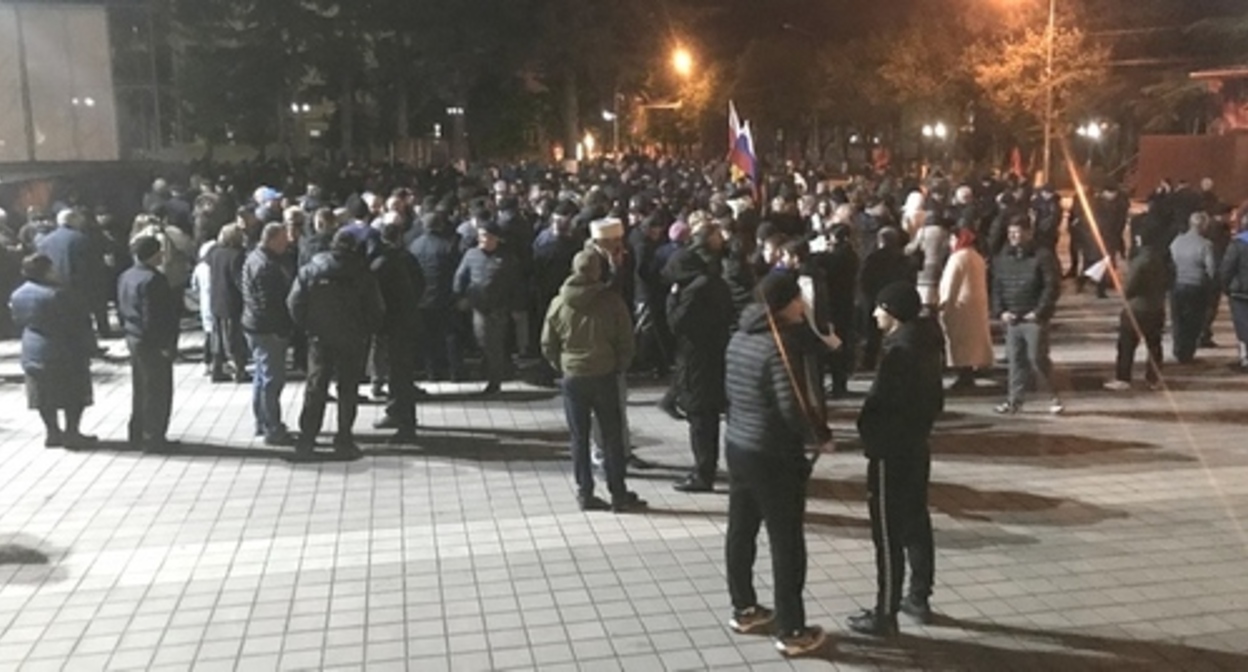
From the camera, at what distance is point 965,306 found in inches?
446

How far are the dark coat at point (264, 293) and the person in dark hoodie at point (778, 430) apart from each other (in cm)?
550

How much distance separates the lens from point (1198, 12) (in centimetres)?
5294

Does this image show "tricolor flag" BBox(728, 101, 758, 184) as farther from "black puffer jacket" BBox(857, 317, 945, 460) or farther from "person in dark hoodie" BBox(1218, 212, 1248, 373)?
"black puffer jacket" BBox(857, 317, 945, 460)

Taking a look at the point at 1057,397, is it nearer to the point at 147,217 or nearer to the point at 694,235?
the point at 694,235

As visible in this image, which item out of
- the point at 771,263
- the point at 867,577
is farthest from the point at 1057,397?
the point at 867,577

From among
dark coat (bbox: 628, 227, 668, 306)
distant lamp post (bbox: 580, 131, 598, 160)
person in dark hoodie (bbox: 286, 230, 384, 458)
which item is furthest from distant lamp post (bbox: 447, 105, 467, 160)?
person in dark hoodie (bbox: 286, 230, 384, 458)

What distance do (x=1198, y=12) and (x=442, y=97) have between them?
3323 centimetres

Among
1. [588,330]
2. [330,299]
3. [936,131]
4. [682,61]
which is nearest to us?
[588,330]

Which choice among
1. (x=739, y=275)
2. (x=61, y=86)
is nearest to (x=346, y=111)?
(x=61, y=86)

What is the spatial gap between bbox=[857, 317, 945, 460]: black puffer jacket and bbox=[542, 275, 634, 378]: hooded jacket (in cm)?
252

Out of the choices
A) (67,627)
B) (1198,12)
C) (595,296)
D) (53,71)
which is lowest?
(67,627)

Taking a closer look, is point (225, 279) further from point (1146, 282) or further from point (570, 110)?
point (570, 110)

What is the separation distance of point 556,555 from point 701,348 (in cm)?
190

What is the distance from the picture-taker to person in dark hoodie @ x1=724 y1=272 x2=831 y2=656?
18.9 ft
